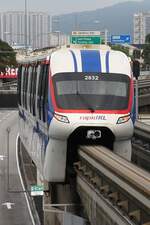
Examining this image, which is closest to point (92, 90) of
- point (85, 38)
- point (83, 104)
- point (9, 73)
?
point (83, 104)

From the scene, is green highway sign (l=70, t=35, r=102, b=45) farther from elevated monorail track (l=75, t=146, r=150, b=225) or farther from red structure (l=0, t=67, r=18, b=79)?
red structure (l=0, t=67, r=18, b=79)

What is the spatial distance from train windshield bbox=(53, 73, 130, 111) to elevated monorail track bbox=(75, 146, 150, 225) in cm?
101

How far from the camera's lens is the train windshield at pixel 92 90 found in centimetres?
1590

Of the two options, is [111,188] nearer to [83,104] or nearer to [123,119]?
[123,119]

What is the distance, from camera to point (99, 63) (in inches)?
645

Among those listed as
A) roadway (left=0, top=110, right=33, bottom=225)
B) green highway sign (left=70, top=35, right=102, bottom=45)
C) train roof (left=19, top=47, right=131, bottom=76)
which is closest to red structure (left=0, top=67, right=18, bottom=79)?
roadway (left=0, top=110, right=33, bottom=225)

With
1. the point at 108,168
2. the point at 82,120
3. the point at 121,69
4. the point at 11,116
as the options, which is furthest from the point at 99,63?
the point at 11,116

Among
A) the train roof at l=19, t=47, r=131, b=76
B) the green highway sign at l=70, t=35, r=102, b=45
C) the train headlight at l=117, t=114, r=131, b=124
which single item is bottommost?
the train headlight at l=117, t=114, r=131, b=124

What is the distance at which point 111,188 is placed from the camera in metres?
12.5

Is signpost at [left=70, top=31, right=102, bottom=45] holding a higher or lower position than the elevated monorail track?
higher

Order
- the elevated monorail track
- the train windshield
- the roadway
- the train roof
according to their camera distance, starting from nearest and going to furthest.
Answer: the elevated monorail track < the train windshield < the train roof < the roadway

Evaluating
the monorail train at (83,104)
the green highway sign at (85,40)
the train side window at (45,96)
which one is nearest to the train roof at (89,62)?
the monorail train at (83,104)

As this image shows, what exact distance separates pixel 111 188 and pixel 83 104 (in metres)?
3.80

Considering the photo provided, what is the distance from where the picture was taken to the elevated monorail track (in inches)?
409
